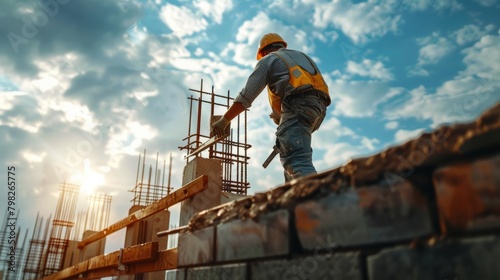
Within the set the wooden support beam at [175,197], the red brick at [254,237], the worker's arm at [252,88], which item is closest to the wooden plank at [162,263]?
the wooden support beam at [175,197]

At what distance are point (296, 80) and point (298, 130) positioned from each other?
39 centimetres

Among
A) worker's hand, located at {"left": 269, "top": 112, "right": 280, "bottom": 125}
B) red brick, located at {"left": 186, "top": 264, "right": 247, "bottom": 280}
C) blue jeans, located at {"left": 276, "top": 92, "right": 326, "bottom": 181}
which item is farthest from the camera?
worker's hand, located at {"left": 269, "top": 112, "right": 280, "bottom": 125}

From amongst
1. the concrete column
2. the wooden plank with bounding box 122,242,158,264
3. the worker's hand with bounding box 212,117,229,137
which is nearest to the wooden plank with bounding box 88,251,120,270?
the wooden plank with bounding box 122,242,158,264

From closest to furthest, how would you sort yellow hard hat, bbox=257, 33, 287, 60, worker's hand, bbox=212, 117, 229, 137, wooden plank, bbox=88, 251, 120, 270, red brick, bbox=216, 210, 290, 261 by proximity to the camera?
red brick, bbox=216, 210, 290, 261 → worker's hand, bbox=212, 117, 229, 137 → yellow hard hat, bbox=257, 33, 287, 60 → wooden plank, bbox=88, 251, 120, 270

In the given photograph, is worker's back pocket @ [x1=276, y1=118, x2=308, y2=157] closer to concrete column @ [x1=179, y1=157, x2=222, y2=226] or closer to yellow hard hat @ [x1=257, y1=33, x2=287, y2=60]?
concrete column @ [x1=179, y1=157, x2=222, y2=226]

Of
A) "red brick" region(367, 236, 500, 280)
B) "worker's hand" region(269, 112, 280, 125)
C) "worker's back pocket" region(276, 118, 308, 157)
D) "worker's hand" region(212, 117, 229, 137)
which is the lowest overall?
"red brick" region(367, 236, 500, 280)

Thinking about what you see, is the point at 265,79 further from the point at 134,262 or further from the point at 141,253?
the point at 134,262

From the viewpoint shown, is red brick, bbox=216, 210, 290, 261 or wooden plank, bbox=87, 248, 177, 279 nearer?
red brick, bbox=216, 210, 290, 261

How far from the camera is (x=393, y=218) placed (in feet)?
3.19

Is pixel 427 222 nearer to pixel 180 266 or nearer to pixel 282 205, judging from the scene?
pixel 282 205

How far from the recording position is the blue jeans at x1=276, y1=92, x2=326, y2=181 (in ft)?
9.20

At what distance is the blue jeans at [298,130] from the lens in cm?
280

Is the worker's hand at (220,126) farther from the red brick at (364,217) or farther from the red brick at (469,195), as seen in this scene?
the red brick at (469,195)

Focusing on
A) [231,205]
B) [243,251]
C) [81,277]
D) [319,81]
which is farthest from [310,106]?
[81,277]
